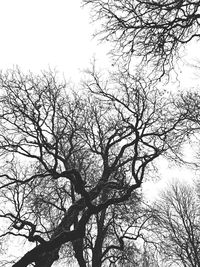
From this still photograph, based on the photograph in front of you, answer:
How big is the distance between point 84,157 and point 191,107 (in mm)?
6685

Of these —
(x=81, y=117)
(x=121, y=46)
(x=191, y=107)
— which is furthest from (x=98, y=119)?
(x=121, y=46)

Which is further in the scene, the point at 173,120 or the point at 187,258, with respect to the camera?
the point at 187,258

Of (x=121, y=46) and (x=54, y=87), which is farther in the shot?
(x=54, y=87)

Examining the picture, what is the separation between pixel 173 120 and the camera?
38.8 feet

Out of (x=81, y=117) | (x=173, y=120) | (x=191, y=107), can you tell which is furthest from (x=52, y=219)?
(x=191, y=107)

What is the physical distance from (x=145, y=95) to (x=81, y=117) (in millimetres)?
3875

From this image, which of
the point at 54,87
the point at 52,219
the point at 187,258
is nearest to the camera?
the point at 54,87

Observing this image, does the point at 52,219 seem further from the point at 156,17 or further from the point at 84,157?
the point at 156,17

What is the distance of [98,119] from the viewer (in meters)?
14.2

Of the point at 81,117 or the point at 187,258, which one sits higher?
the point at 81,117

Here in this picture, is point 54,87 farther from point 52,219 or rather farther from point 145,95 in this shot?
point 52,219

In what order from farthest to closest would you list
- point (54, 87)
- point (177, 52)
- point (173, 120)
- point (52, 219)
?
point (52, 219) < point (54, 87) < point (173, 120) < point (177, 52)

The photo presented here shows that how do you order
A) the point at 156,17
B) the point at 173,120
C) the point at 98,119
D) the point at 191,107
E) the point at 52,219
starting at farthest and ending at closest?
A: the point at 52,219
the point at 98,119
the point at 173,120
the point at 191,107
the point at 156,17

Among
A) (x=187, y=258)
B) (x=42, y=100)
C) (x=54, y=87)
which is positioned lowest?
(x=187, y=258)
